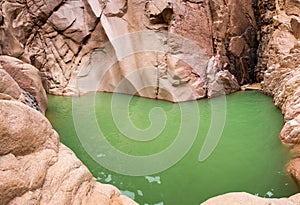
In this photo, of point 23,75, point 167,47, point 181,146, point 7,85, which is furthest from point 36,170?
Answer: point 167,47

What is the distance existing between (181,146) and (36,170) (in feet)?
12.4

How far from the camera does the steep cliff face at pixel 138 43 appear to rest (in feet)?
35.4

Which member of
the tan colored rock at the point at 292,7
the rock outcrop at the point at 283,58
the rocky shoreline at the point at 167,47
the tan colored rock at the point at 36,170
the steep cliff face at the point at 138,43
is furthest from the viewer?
the tan colored rock at the point at 292,7

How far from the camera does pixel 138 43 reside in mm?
11258

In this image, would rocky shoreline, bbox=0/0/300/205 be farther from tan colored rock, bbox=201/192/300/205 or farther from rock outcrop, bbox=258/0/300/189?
tan colored rock, bbox=201/192/300/205

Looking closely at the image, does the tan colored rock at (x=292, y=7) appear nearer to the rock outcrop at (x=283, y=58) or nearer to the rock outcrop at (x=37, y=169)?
the rock outcrop at (x=283, y=58)

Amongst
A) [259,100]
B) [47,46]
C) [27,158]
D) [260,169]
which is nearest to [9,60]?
[47,46]

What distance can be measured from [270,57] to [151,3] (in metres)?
5.00

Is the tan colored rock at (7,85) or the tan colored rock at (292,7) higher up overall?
the tan colored rock at (7,85)

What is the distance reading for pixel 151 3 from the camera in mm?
11047

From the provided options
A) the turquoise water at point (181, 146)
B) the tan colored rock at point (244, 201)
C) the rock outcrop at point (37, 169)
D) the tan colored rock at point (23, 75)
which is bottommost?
the turquoise water at point (181, 146)

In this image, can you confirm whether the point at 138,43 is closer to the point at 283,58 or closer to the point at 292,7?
the point at 283,58

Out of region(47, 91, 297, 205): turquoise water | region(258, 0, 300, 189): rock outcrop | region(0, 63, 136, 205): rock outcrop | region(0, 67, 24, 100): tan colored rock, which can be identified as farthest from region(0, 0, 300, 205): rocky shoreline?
region(0, 63, 136, 205): rock outcrop

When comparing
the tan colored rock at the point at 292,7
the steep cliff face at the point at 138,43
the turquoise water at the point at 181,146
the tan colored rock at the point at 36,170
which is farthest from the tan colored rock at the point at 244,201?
the tan colored rock at the point at 292,7
